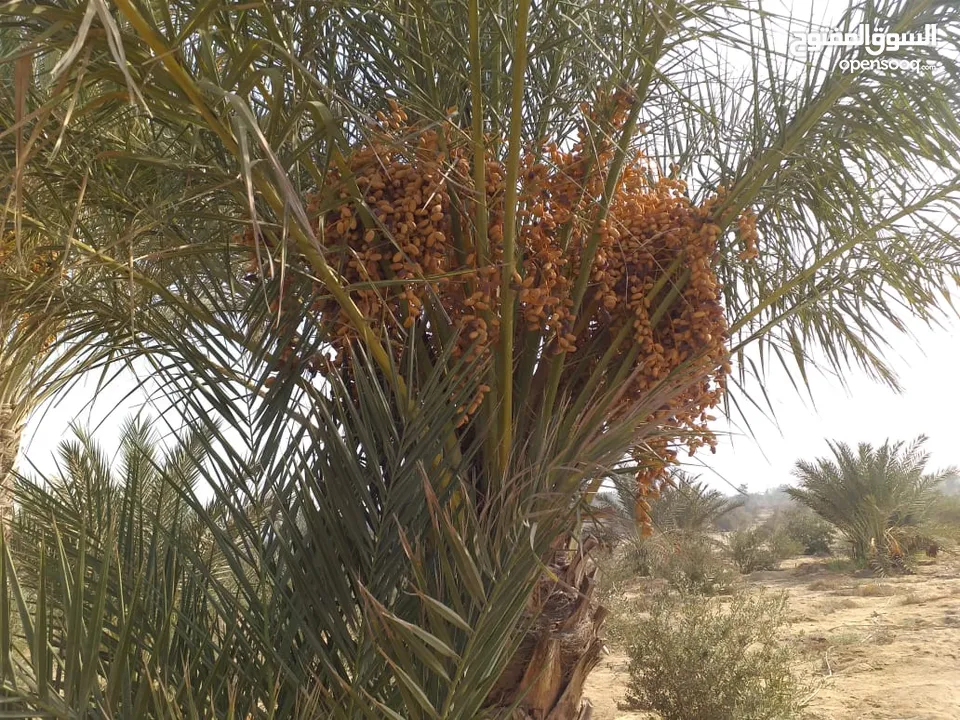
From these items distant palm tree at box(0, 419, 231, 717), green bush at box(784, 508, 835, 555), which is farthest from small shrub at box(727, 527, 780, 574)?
distant palm tree at box(0, 419, 231, 717)

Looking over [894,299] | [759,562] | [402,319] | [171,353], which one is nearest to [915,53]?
[894,299]

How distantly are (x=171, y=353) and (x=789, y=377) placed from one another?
1.98 metres

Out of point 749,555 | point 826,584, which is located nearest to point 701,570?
point 826,584

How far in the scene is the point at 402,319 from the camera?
7.12ft

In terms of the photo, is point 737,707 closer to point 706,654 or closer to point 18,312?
point 706,654

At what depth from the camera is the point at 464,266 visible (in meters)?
2.16

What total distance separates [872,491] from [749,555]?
348 cm

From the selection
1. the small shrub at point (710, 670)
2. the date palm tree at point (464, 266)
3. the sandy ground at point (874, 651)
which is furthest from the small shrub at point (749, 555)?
the date palm tree at point (464, 266)

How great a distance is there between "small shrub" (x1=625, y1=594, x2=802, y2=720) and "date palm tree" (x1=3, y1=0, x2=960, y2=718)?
435 centimetres

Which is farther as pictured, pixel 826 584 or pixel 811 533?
pixel 811 533

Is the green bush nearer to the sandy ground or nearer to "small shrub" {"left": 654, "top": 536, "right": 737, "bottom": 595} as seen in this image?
the sandy ground

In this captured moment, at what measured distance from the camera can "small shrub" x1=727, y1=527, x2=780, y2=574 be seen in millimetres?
15758

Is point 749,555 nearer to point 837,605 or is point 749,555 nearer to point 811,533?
point 811,533

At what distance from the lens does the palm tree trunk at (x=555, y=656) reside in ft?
7.41
